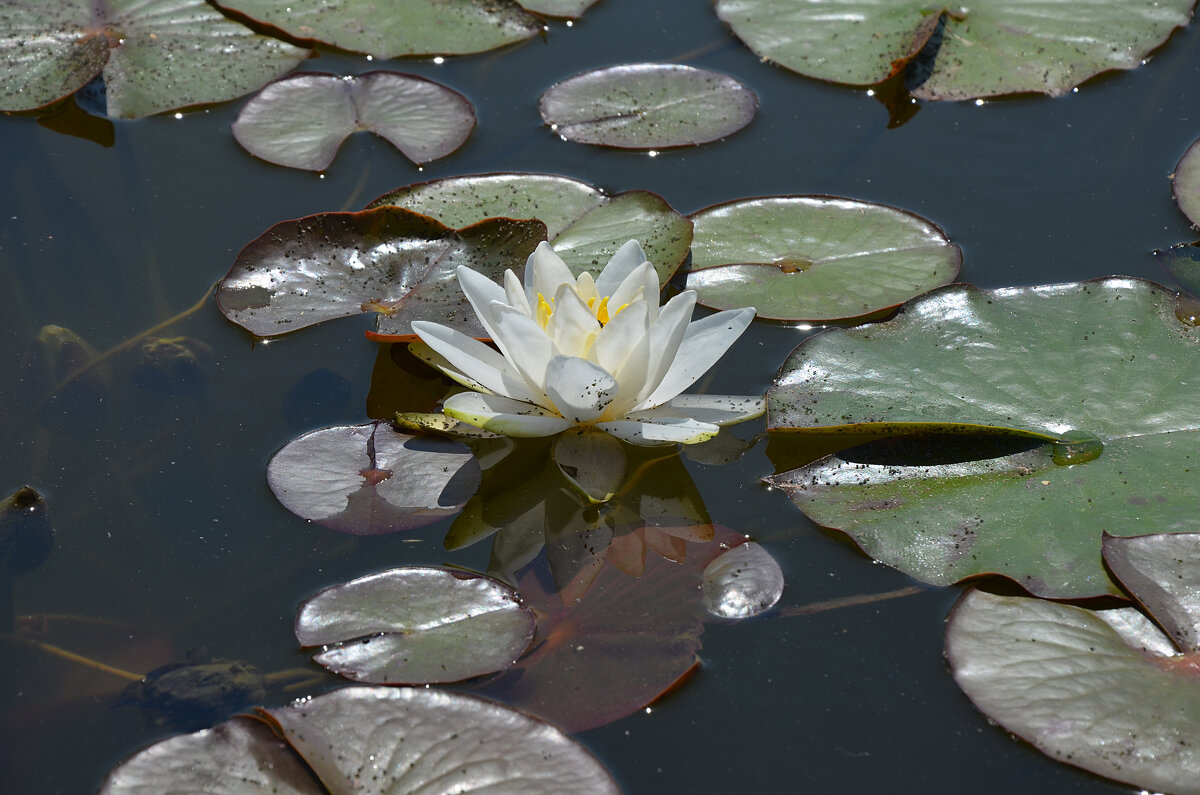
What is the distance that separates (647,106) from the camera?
11.6ft

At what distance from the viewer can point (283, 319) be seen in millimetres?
2701

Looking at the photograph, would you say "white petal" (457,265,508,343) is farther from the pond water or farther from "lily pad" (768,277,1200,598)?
"lily pad" (768,277,1200,598)

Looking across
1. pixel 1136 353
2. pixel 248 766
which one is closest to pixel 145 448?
pixel 248 766

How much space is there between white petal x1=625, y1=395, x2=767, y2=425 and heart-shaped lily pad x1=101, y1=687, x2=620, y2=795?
0.84 m

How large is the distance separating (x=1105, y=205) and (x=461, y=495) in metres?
2.22

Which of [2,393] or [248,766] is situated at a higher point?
[2,393]

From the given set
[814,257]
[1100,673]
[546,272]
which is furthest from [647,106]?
[1100,673]

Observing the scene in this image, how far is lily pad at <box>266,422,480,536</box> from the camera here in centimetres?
229

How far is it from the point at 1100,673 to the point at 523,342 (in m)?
1.33

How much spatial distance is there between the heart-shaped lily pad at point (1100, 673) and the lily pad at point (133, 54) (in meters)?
3.01

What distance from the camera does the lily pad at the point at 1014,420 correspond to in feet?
7.13

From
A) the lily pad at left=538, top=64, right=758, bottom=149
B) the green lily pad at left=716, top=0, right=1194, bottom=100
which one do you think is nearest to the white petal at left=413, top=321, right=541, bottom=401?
the lily pad at left=538, top=64, right=758, bottom=149

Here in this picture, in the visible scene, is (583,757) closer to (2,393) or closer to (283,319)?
(283,319)

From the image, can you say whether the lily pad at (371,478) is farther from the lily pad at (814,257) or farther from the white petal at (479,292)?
the lily pad at (814,257)
